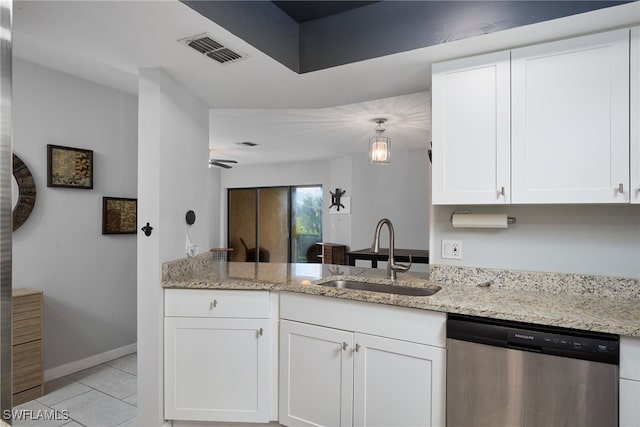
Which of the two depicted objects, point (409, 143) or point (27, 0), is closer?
point (27, 0)

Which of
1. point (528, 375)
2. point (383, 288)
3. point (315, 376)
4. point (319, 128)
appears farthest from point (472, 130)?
point (319, 128)

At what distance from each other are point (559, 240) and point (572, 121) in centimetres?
61

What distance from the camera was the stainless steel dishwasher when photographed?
4.23 ft

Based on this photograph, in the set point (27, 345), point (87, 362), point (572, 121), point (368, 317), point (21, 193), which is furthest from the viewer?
point (87, 362)

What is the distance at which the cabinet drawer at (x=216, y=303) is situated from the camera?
2004 millimetres

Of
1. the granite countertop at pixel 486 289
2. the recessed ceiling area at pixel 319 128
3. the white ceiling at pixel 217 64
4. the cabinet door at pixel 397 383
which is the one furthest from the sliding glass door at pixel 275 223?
the cabinet door at pixel 397 383

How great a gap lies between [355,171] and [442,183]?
4.07 meters

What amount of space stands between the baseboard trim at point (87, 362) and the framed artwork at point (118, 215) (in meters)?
1.08

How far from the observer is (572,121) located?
1635 millimetres

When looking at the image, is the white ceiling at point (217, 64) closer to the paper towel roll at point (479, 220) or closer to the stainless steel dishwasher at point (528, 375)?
the paper towel roll at point (479, 220)

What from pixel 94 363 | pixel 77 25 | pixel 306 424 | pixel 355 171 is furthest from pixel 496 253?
pixel 355 171

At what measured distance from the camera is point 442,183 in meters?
1.91

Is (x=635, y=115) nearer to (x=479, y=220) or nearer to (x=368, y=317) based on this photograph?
(x=479, y=220)

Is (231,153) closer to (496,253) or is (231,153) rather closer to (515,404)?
(496,253)
